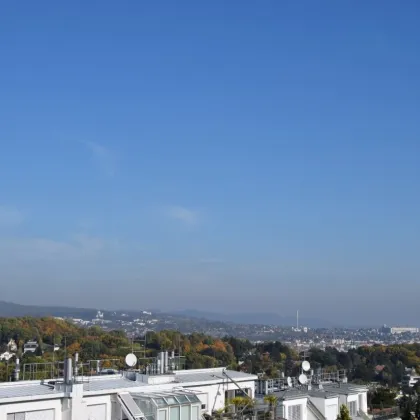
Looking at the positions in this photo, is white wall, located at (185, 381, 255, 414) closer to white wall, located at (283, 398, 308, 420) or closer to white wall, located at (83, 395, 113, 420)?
white wall, located at (283, 398, 308, 420)

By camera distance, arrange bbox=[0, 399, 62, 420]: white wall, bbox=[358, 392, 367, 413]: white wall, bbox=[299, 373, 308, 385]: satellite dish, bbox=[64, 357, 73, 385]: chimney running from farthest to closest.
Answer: bbox=[358, 392, 367, 413]: white wall, bbox=[299, 373, 308, 385]: satellite dish, bbox=[64, 357, 73, 385]: chimney, bbox=[0, 399, 62, 420]: white wall

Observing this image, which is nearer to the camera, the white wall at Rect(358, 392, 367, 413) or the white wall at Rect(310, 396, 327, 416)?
the white wall at Rect(310, 396, 327, 416)

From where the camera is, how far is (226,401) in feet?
101

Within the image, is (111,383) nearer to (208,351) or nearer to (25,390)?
(25,390)

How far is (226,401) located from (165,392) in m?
5.39

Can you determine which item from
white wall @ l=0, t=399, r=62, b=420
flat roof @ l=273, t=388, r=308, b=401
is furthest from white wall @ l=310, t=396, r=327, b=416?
white wall @ l=0, t=399, r=62, b=420

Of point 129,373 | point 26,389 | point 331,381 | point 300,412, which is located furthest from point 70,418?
point 331,381

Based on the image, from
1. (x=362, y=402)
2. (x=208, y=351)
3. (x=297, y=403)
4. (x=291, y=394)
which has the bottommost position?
(x=208, y=351)

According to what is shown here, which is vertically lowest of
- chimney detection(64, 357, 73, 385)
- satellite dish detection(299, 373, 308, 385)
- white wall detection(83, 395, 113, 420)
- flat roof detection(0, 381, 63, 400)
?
satellite dish detection(299, 373, 308, 385)

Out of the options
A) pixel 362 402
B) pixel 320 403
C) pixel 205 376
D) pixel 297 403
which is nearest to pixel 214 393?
pixel 205 376

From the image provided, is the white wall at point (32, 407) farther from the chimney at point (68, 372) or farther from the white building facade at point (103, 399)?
the chimney at point (68, 372)

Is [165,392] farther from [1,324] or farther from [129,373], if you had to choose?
[1,324]

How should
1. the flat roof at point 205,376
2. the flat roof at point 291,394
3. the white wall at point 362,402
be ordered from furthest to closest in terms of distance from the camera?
the white wall at point 362,402, the flat roof at point 291,394, the flat roof at point 205,376

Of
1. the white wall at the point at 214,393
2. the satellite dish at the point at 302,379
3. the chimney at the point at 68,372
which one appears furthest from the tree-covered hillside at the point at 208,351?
the chimney at the point at 68,372
